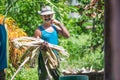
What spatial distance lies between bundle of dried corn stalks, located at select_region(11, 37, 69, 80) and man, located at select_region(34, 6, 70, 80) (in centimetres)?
6

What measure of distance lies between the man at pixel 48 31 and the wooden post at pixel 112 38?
3.92 m

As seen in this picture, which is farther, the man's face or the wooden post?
the man's face

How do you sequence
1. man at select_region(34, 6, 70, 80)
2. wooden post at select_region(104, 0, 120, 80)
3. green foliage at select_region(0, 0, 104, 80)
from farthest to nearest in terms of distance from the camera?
green foliage at select_region(0, 0, 104, 80)
man at select_region(34, 6, 70, 80)
wooden post at select_region(104, 0, 120, 80)

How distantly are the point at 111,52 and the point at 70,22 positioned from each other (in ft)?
14.6

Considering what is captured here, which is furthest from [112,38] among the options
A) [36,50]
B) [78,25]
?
[78,25]

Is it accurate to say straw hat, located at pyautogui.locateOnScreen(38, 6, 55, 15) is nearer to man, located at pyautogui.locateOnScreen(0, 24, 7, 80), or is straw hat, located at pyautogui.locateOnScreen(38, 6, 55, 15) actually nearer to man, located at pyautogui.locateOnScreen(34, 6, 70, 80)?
man, located at pyautogui.locateOnScreen(34, 6, 70, 80)

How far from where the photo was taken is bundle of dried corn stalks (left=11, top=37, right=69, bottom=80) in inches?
173

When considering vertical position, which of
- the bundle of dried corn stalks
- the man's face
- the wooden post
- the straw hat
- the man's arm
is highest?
the wooden post

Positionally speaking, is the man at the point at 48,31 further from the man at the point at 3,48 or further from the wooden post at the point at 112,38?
the wooden post at the point at 112,38

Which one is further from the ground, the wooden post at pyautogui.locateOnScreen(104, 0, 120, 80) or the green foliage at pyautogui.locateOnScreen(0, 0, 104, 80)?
the wooden post at pyautogui.locateOnScreen(104, 0, 120, 80)

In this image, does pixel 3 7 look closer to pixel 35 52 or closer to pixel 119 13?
pixel 35 52

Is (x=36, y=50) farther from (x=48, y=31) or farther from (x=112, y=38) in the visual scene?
(x=112, y=38)

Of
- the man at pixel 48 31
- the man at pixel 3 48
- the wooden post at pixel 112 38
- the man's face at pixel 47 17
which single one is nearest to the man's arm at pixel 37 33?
the man at pixel 48 31

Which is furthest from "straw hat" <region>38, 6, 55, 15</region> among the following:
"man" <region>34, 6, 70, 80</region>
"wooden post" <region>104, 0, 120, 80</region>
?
"wooden post" <region>104, 0, 120, 80</region>
